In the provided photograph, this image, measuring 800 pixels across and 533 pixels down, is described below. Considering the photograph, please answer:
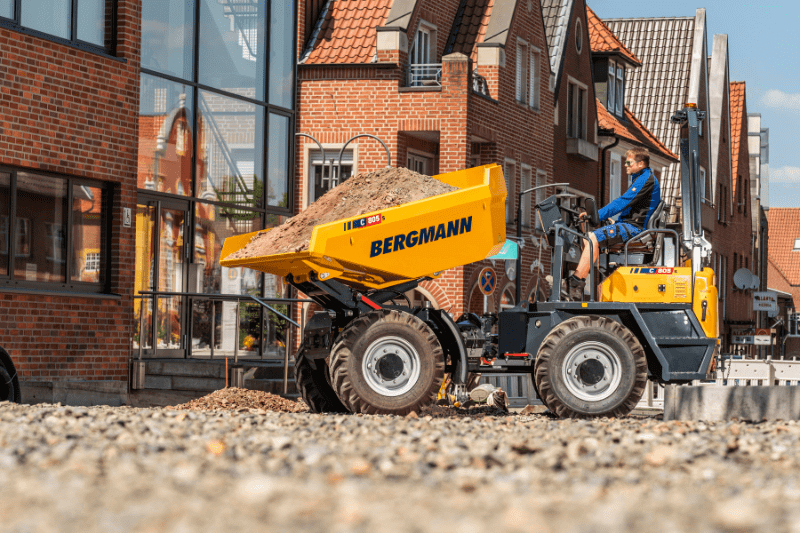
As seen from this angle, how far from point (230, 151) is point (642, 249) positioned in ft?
32.9

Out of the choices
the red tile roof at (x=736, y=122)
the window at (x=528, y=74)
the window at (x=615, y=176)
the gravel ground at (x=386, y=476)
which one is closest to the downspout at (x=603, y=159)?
the window at (x=615, y=176)

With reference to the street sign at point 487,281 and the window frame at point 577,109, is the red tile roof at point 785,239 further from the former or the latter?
the street sign at point 487,281

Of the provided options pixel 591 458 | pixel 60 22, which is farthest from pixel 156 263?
pixel 591 458

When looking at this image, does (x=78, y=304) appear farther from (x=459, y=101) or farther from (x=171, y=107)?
(x=459, y=101)

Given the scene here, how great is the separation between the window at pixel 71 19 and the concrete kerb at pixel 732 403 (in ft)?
30.3

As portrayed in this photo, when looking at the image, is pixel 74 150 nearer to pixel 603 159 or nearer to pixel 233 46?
pixel 233 46

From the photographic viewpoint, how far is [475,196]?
35.7 ft

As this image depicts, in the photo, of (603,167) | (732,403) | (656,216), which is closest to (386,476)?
(732,403)

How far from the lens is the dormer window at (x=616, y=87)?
1522 inches

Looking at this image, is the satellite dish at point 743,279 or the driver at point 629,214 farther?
the satellite dish at point 743,279

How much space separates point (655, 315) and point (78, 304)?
7.87 meters

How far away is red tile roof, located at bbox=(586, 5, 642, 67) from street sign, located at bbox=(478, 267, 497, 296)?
14935 mm

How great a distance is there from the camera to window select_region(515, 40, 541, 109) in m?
29.6

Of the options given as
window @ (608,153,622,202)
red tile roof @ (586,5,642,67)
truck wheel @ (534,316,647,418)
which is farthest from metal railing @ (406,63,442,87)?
truck wheel @ (534,316,647,418)
